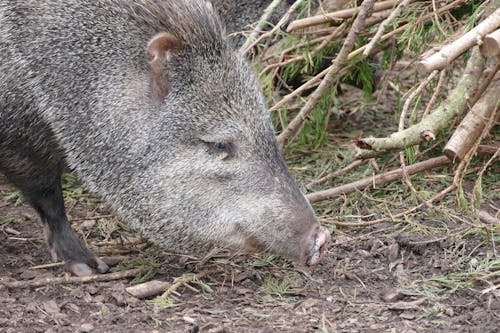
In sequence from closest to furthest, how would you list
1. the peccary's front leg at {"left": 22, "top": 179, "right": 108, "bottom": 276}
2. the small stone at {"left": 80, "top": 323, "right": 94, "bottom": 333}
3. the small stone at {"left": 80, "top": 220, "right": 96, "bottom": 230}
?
the small stone at {"left": 80, "top": 323, "right": 94, "bottom": 333} → the peccary's front leg at {"left": 22, "top": 179, "right": 108, "bottom": 276} → the small stone at {"left": 80, "top": 220, "right": 96, "bottom": 230}

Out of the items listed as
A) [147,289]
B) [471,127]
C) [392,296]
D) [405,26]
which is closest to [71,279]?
[147,289]

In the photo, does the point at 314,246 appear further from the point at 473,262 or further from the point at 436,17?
the point at 436,17

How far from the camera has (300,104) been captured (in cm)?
675

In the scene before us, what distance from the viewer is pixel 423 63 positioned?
473 centimetres

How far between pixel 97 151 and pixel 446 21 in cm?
275

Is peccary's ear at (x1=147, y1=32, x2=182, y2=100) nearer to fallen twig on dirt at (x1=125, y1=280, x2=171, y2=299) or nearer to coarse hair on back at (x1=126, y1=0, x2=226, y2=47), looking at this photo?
coarse hair on back at (x1=126, y1=0, x2=226, y2=47)

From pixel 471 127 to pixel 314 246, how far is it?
5.46 ft

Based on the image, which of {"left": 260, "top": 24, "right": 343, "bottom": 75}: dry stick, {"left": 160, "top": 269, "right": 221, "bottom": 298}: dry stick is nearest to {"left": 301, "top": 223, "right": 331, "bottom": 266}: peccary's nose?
{"left": 160, "top": 269, "right": 221, "bottom": 298}: dry stick

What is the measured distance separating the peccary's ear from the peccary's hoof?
1.13 metres

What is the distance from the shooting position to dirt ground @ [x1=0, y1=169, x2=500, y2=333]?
4266 millimetres

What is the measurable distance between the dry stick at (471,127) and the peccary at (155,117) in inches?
53.5

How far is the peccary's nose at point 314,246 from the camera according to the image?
14.2 ft

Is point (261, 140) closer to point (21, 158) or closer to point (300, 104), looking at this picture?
point (21, 158)

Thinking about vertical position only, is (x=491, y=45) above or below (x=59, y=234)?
above
